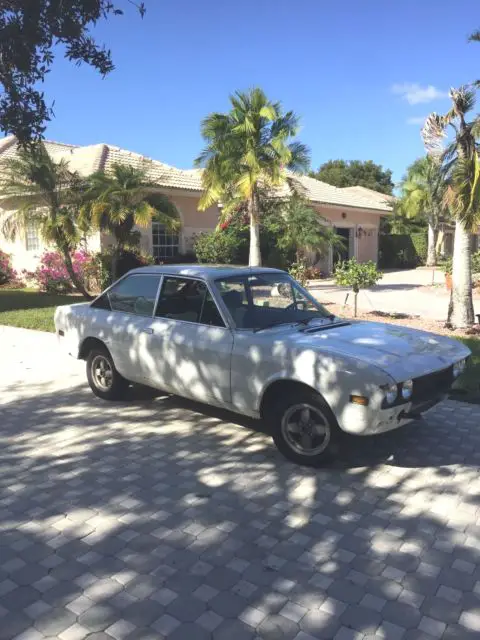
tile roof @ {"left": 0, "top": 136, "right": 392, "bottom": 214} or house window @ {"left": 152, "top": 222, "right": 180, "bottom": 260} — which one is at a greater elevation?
tile roof @ {"left": 0, "top": 136, "right": 392, "bottom": 214}

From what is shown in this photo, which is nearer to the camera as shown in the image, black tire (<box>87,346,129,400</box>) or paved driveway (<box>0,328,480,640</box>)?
paved driveway (<box>0,328,480,640</box>)

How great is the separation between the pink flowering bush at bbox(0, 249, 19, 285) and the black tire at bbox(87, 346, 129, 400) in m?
16.5

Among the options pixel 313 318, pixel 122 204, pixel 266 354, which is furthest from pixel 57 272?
pixel 266 354

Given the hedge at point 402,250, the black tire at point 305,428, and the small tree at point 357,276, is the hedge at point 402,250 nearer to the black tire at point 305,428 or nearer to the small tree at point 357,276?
the small tree at point 357,276

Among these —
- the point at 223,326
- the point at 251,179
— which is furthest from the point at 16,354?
the point at 251,179

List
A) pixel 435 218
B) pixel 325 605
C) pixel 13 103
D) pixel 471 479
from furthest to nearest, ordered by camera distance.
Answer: pixel 435 218, pixel 13 103, pixel 471 479, pixel 325 605

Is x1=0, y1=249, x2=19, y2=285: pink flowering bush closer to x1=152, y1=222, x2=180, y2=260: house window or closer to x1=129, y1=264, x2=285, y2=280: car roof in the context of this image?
x1=152, y1=222, x2=180, y2=260: house window

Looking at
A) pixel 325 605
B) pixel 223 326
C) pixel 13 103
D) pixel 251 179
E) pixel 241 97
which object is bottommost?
pixel 325 605

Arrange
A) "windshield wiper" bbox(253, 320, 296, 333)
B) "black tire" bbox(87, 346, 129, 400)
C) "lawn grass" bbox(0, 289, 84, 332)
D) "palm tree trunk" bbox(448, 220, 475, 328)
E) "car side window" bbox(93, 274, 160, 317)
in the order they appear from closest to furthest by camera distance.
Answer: "windshield wiper" bbox(253, 320, 296, 333) → "car side window" bbox(93, 274, 160, 317) → "black tire" bbox(87, 346, 129, 400) → "palm tree trunk" bbox(448, 220, 475, 328) → "lawn grass" bbox(0, 289, 84, 332)

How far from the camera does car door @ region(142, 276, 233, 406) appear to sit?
476 cm

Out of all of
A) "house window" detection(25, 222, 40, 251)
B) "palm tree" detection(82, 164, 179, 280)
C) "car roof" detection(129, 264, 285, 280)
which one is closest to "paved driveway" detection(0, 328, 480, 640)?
"car roof" detection(129, 264, 285, 280)

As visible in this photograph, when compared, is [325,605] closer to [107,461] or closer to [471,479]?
[471,479]

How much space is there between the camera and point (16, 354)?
29.7ft

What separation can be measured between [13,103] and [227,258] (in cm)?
1478
